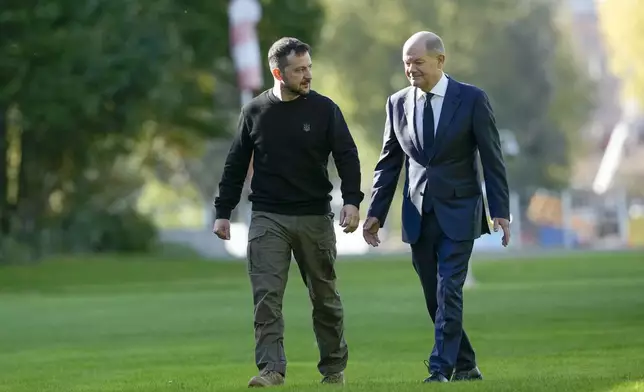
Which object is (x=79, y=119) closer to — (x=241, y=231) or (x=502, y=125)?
(x=241, y=231)

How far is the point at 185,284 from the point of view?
3625cm

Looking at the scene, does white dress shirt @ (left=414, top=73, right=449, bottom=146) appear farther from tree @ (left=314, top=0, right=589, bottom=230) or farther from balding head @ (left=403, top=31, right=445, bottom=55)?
tree @ (left=314, top=0, right=589, bottom=230)

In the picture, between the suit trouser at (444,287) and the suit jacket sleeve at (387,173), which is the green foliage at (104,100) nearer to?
the suit jacket sleeve at (387,173)

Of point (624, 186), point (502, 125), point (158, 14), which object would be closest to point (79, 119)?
point (158, 14)

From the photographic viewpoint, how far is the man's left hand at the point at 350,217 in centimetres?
1123

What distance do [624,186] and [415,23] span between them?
79.3ft

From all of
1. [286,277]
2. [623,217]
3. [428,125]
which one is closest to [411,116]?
[428,125]

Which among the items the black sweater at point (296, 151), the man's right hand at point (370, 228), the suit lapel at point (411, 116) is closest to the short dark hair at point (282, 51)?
the black sweater at point (296, 151)

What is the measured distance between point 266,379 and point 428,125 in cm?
181

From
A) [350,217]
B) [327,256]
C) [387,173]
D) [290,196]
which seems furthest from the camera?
[387,173]

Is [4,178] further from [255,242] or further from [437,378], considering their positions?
[437,378]

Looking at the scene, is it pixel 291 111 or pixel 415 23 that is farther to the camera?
pixel 415 23

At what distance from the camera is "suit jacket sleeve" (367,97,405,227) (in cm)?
1170

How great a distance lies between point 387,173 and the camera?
1173 cm
